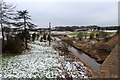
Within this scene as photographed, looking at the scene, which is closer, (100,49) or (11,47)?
(11,47)

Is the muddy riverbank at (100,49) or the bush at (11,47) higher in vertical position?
the bush at (11,47)

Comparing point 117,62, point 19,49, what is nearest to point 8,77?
point 117,62

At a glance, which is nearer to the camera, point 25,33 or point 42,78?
point 42,78

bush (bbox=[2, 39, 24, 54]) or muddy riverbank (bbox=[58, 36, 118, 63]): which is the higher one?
bush (bbox=[2, 39, 24, 54])

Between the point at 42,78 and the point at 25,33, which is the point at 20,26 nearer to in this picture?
the point at 25,33

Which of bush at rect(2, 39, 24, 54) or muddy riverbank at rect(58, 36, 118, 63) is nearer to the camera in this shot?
bush at rect(2, 39, 24, 54)

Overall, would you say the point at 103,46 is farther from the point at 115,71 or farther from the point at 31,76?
the point at 31,76

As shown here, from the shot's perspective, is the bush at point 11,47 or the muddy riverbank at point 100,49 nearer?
the bush at point 11,47

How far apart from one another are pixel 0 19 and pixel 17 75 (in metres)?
19.5

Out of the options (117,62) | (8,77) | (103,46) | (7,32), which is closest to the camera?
(8,77)

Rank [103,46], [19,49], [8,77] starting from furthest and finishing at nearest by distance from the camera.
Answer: [103,46] → [19,49] → [8,77]

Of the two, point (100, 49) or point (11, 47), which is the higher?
point (11, 47)

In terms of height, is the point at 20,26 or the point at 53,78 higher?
the point at 20,26

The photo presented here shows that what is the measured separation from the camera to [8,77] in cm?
1384
